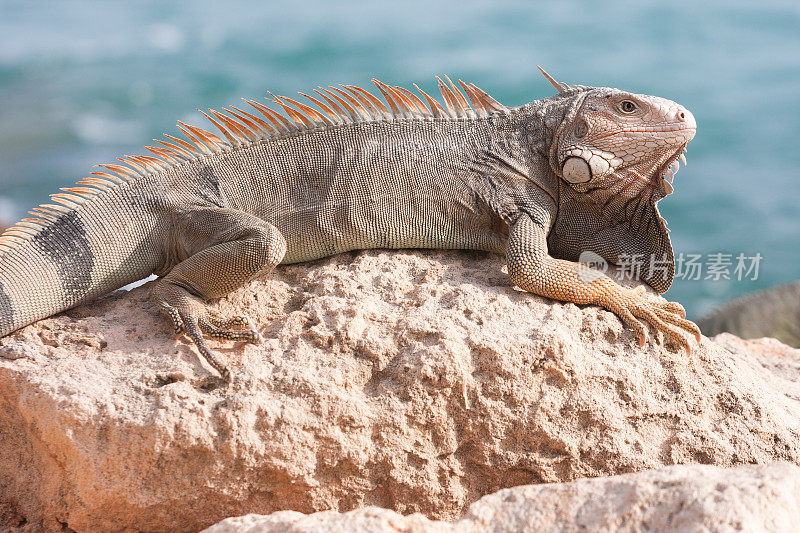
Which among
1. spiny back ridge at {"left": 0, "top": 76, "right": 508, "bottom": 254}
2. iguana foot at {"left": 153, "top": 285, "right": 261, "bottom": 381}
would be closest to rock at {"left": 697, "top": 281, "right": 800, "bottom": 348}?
spiny back ridge at {"left": 0, "top": 76, "right": 508, "bottom": 254}

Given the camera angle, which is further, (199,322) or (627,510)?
(199,322)

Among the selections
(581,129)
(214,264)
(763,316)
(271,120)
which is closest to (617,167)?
(581,129)

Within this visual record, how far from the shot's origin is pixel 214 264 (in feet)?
12.3

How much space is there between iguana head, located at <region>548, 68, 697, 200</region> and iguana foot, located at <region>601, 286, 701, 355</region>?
674 mm

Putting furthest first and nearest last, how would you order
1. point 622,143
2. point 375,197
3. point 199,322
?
1. point 375,197
2. point 622,143
3. point 199,322

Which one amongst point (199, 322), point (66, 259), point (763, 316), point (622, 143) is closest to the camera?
point (199, 322)

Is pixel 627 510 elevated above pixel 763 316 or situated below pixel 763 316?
above

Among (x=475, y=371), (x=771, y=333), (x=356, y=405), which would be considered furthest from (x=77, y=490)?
(x=771, y=333)

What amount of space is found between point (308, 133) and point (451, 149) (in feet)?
2.69

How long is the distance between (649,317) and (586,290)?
32 cm

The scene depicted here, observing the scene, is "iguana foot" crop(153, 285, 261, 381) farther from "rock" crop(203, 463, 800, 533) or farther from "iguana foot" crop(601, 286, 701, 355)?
"iguana foot" crop(601, 286, 701, 355)

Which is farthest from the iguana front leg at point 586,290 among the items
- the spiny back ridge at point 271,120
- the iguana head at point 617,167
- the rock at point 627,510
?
the rock at point 627,510

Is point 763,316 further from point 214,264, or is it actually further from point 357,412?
point 214,264

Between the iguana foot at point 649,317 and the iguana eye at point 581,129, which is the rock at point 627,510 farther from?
the iguana eye at point 581,129
